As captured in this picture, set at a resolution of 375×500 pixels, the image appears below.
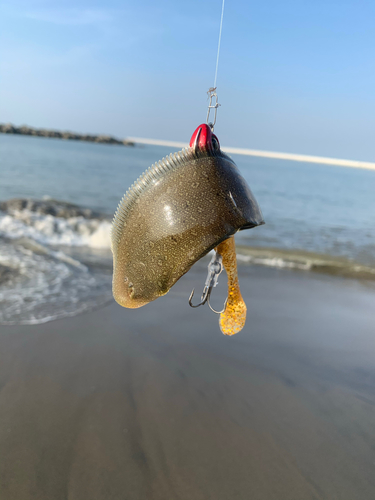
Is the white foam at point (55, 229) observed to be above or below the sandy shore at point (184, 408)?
below

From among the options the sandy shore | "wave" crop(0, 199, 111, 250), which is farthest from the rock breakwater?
the sandy shore

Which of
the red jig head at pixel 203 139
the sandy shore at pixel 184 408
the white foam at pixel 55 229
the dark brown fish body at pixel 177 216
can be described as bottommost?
the white foam at pixel 55 229

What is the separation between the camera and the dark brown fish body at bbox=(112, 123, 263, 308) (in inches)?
66.2

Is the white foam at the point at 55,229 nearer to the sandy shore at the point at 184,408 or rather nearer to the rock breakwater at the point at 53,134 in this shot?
the sandy shore at the point at 184,408

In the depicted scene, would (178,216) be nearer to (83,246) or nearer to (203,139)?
(203,139)

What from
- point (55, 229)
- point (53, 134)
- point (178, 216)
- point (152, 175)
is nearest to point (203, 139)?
point (152, 175)

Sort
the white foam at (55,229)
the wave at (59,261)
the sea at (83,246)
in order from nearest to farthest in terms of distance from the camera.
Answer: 1. the wave at (59,261)
2. the sea at (83,246)
3. the white foam at (55,229)

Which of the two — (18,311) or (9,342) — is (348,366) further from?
(18,311)

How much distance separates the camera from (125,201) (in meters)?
1.89

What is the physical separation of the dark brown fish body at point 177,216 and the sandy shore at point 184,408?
205 centimetres

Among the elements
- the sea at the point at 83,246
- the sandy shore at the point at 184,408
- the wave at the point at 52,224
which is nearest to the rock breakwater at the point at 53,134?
the sea at the point at 83,246

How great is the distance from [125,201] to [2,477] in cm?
262

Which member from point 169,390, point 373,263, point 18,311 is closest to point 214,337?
point 169,390

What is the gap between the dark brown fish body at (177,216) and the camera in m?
1.68
